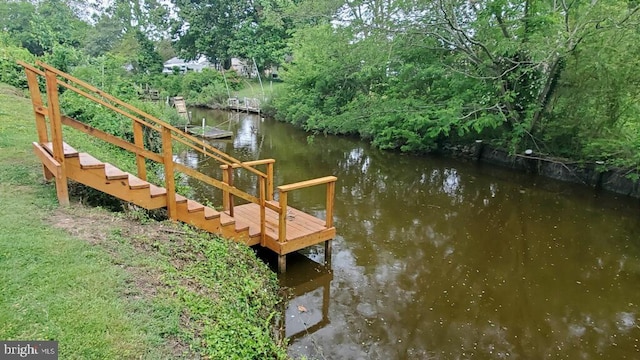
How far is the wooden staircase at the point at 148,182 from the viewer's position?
4195 millimetres

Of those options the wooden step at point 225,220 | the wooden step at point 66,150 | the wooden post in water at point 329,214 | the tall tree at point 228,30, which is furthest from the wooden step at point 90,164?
the tall tree at point 228,30

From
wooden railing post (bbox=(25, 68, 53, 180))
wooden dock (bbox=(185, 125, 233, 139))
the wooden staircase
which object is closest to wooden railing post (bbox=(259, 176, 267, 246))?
the wooden staircase

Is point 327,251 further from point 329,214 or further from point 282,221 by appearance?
point 282,221

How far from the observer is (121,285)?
10.5 ft

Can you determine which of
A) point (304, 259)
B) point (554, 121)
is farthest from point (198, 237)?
point (554, 121)

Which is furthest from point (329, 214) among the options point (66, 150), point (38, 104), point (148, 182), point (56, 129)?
point (38, 104)

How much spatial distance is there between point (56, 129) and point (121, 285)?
1999mm

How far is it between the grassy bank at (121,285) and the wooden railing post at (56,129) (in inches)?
8.8

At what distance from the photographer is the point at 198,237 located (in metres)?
4.67

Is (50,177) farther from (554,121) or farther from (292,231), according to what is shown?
(554,121)

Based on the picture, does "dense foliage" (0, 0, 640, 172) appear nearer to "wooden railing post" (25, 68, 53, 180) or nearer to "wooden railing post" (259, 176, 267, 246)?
"wooden railing post" (25, 68, 53, 180)

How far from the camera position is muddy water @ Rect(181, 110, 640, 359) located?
444 centimetres

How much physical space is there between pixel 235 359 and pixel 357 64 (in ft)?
46.1

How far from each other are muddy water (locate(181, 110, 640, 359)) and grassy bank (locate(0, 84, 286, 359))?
104 cm
